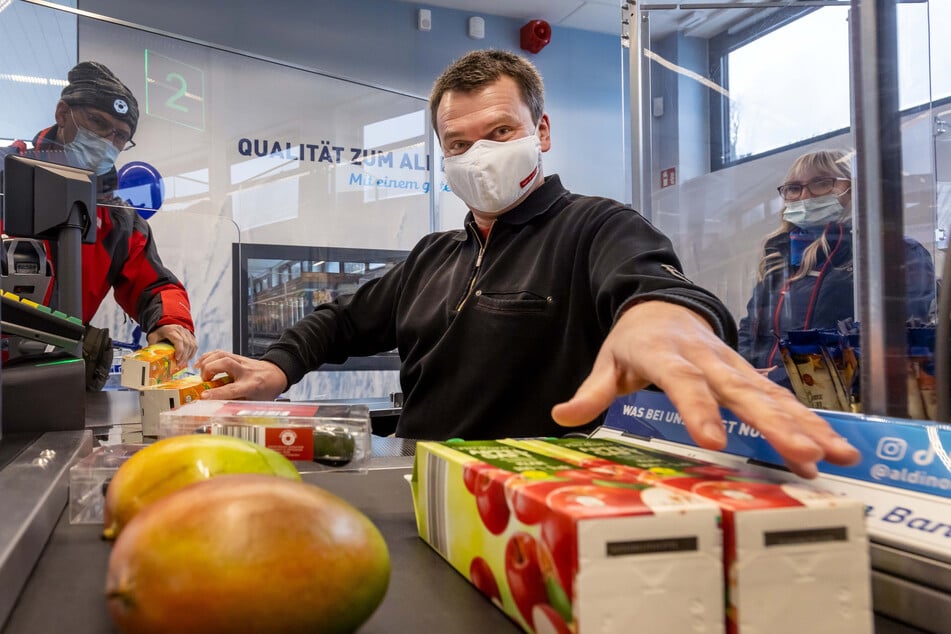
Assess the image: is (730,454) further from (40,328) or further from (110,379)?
(110,379)

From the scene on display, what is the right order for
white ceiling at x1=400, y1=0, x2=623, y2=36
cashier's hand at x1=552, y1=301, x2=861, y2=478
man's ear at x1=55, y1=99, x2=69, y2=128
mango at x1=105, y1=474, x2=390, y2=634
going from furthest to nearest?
1. white ceiling at x1=400, y1=0, x2=623, y2=36
2. man's ear at x1=55, y1=99, x2=69, y2=128
3. cashier's hand at x1=552, y1=301, x2=861, y2=478
4. mango at x1=105, y1=474, x2=390, y2=634

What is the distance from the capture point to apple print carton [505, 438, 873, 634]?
1.10 feet

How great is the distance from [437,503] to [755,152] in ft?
7.91

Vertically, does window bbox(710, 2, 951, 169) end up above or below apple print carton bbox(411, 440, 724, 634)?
above

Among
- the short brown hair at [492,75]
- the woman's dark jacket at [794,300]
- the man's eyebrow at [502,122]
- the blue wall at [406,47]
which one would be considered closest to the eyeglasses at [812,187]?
the woman's dark jacket at [794,300]

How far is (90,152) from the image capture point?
313 cm

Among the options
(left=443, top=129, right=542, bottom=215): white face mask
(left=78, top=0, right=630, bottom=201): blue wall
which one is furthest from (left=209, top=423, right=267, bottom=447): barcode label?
(left=78, top=0, right=630, bottom=201): blue wall

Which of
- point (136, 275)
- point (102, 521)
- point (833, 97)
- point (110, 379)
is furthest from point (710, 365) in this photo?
point (110, 379)

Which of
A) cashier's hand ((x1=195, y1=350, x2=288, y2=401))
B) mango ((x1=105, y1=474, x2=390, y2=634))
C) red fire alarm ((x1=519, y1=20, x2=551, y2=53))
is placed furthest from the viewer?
Result: red fire alarm ((x1=519, y1=20, x2=551, y2=53))

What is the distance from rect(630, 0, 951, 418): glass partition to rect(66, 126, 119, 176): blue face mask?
7.70ft

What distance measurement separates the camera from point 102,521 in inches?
23.8

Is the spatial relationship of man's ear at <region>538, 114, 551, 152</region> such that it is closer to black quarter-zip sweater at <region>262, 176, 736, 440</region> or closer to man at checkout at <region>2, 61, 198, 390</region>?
black quarter-zip sweater at <region>262, 176, 736, 440</region>

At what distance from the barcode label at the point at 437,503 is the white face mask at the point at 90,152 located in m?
3.12

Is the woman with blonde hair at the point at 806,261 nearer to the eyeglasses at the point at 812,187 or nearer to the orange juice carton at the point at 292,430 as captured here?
the eyeglasses at the point at 812,187
